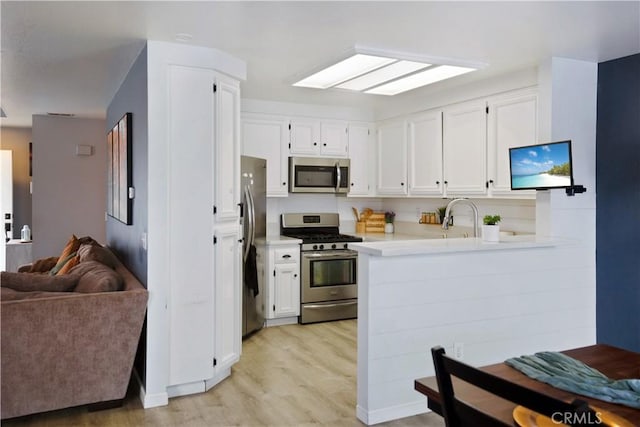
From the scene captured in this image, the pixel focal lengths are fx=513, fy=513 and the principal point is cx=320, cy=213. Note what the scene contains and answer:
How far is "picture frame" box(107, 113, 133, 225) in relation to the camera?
13.5 ft

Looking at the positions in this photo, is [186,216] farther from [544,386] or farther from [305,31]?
[544,386]

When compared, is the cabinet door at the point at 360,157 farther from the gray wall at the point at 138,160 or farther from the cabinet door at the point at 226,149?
the gray wall at the point at 138,160

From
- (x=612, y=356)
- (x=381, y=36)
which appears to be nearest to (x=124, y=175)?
(x=381, y=36)

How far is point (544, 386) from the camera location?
69.6 inches

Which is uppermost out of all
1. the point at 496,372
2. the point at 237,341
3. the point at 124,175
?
the point at 124,175

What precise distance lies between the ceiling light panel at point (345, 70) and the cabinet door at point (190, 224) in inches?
36.4

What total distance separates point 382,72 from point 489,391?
3.13 meters

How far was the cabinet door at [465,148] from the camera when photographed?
184 inches

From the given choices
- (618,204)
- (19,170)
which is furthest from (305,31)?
(19,170)

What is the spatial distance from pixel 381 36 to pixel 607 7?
4.26 feet

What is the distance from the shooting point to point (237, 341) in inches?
161

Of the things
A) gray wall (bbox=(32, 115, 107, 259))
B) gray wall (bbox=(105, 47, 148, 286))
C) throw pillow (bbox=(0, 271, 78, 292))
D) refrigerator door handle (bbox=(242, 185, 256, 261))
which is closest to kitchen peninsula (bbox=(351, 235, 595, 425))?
gray wall (bbox=(105, 47, 148, 286))

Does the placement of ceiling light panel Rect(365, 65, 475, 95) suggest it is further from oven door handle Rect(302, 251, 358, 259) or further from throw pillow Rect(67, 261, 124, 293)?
throw pillow Rect(67, 261, 124, 293)

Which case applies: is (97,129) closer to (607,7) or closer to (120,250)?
(120,250)
